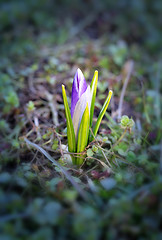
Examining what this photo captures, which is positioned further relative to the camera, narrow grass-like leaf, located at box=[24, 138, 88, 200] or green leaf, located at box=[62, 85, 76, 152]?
green leaf, located at box=[62, 85, 76, 152]

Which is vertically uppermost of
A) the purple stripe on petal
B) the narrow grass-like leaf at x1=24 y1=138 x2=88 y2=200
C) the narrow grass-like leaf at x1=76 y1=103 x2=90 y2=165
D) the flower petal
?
the purple stripe on petal

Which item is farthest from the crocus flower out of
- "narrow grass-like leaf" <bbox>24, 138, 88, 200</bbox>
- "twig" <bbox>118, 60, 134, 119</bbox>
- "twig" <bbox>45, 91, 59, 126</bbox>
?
"twig" <bbox>118, 60, 134, 119</bbox>

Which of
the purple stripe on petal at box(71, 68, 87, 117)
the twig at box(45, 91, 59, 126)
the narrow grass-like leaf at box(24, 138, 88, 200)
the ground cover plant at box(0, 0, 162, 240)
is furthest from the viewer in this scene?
the twig at box(45, 91, 59, 126)

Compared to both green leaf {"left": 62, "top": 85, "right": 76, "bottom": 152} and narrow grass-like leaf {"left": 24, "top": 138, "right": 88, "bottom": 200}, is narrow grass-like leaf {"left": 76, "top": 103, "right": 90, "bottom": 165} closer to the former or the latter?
green leaf {"left": 62, "top": 85, "right": 76, "bottom": 152}

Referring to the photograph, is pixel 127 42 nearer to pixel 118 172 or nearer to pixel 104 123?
pixel 104 123

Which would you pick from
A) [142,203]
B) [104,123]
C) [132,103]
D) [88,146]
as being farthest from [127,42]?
[142,203]

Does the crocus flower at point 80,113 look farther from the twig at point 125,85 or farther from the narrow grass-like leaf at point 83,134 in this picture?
the twig at point 125,85

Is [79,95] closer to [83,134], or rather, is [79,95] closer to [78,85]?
[78,85]
